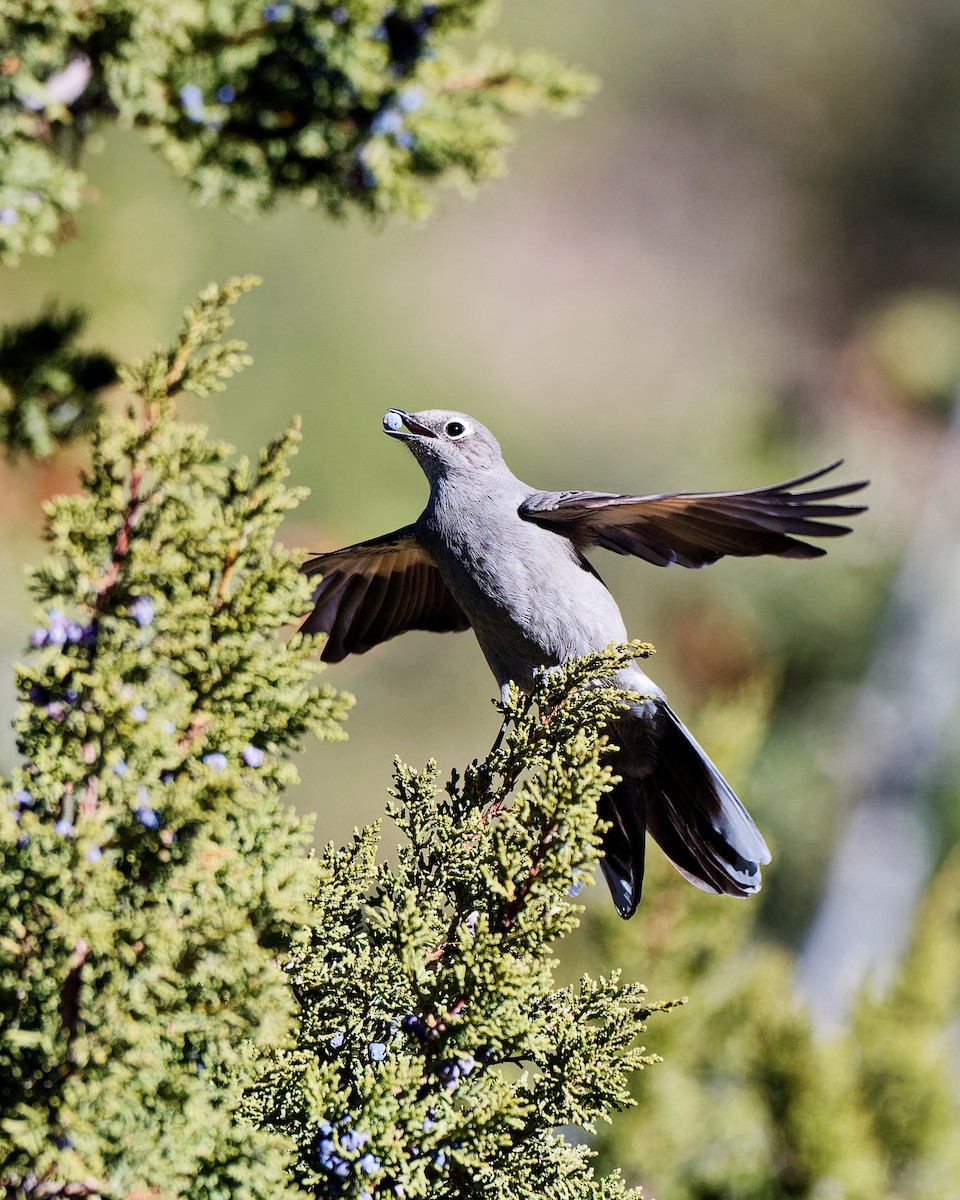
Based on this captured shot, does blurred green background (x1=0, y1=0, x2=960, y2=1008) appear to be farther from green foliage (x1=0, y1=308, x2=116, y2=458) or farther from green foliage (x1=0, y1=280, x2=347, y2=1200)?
green foliage (x1=0, y1=280, x2=347, y2=1200)

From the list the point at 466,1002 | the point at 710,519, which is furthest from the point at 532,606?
the point at 466,1002

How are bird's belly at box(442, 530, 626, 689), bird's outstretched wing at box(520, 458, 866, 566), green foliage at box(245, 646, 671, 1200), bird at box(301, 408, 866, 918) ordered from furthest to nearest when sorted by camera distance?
1. bird's belly at box(442, 530, 626, 689)
2. bird at box(301, 408, 866, 918)
3. bird's outstretched wing at box(520, 458, 866, 566)
4. green foliage at box(245, 646, 671, 1200)

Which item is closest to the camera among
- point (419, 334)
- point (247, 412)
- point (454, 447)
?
point (454, 447)

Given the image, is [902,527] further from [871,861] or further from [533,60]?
[533,60]

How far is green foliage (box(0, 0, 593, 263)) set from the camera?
199 centimetres

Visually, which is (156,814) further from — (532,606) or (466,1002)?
(532,606)

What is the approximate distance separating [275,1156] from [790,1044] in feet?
6.25

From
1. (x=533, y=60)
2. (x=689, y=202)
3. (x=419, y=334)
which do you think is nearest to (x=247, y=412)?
(x=419, y=334)

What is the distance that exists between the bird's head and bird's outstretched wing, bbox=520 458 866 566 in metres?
0.18

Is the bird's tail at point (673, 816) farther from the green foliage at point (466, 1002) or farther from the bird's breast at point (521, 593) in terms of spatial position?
the green foliage at point (466, 1002)

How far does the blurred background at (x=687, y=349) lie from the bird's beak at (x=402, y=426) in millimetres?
515

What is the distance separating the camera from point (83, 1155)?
95 centimetres

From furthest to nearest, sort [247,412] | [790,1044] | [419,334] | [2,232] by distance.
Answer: [419,334]
[247,412]
[790,1044]
[2,232]

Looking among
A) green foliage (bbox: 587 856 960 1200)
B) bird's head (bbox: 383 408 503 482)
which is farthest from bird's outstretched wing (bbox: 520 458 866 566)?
green foliage (bbox: 587 856 960 1200)
